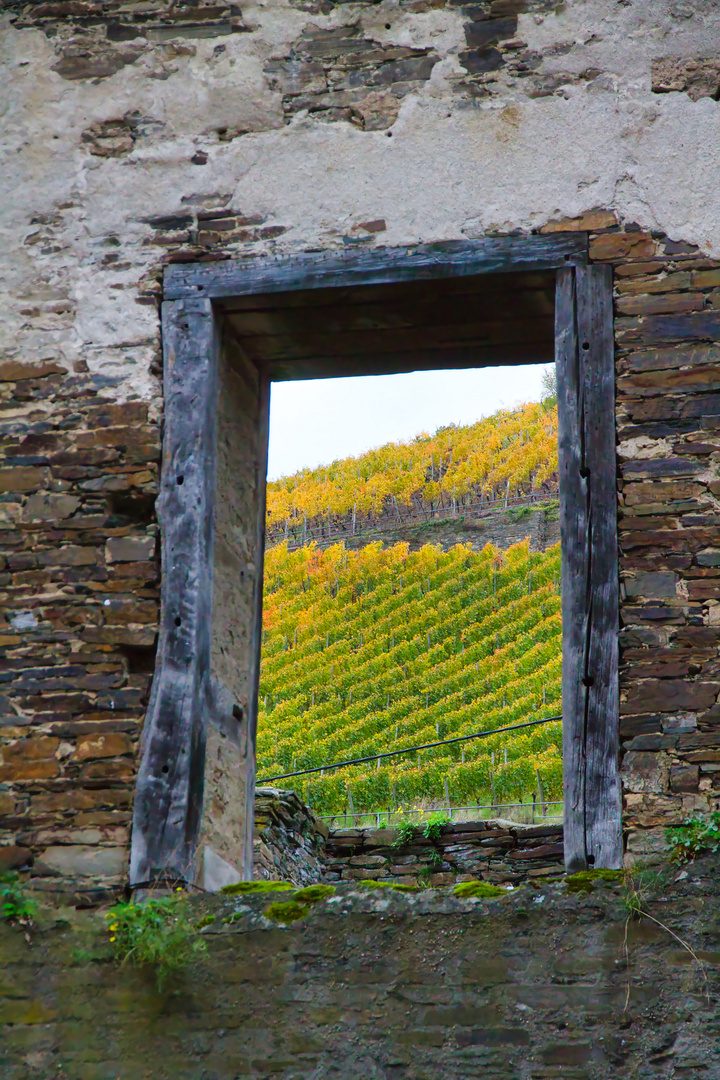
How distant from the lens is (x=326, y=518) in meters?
18.1

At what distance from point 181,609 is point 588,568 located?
5.12ft

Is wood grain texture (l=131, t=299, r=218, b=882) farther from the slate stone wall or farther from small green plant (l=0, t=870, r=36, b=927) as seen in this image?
small green plant (l=0, t=870, r=36, b=927)

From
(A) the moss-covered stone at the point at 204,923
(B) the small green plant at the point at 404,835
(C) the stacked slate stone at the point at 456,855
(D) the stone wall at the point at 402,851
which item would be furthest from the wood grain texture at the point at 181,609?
(B) the small green plant at the point at 404,835

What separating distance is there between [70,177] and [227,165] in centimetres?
70

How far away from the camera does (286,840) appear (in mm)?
7207

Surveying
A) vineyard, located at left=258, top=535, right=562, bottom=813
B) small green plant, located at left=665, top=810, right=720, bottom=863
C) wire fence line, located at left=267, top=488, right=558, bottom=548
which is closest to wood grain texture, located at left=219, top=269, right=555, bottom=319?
small green plant, located at left=665, top=810, right=720, bottom=863

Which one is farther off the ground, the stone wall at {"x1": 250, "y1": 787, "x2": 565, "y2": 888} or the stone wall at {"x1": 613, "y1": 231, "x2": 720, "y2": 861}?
the stone wall at {"x1": 613, "y1": 231, "x2": 720, "y2": 861}

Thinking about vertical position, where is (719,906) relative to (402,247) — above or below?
below

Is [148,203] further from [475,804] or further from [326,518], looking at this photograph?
[326,518]

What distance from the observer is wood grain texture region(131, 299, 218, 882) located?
429 centimetres

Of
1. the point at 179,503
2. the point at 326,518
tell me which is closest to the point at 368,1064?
the point at 179,503

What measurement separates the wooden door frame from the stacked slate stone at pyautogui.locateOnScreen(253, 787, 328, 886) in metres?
2.38

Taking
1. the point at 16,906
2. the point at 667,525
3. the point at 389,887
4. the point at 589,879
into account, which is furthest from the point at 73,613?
the point at 667,525

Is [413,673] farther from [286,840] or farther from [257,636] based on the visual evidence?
[257,636]
